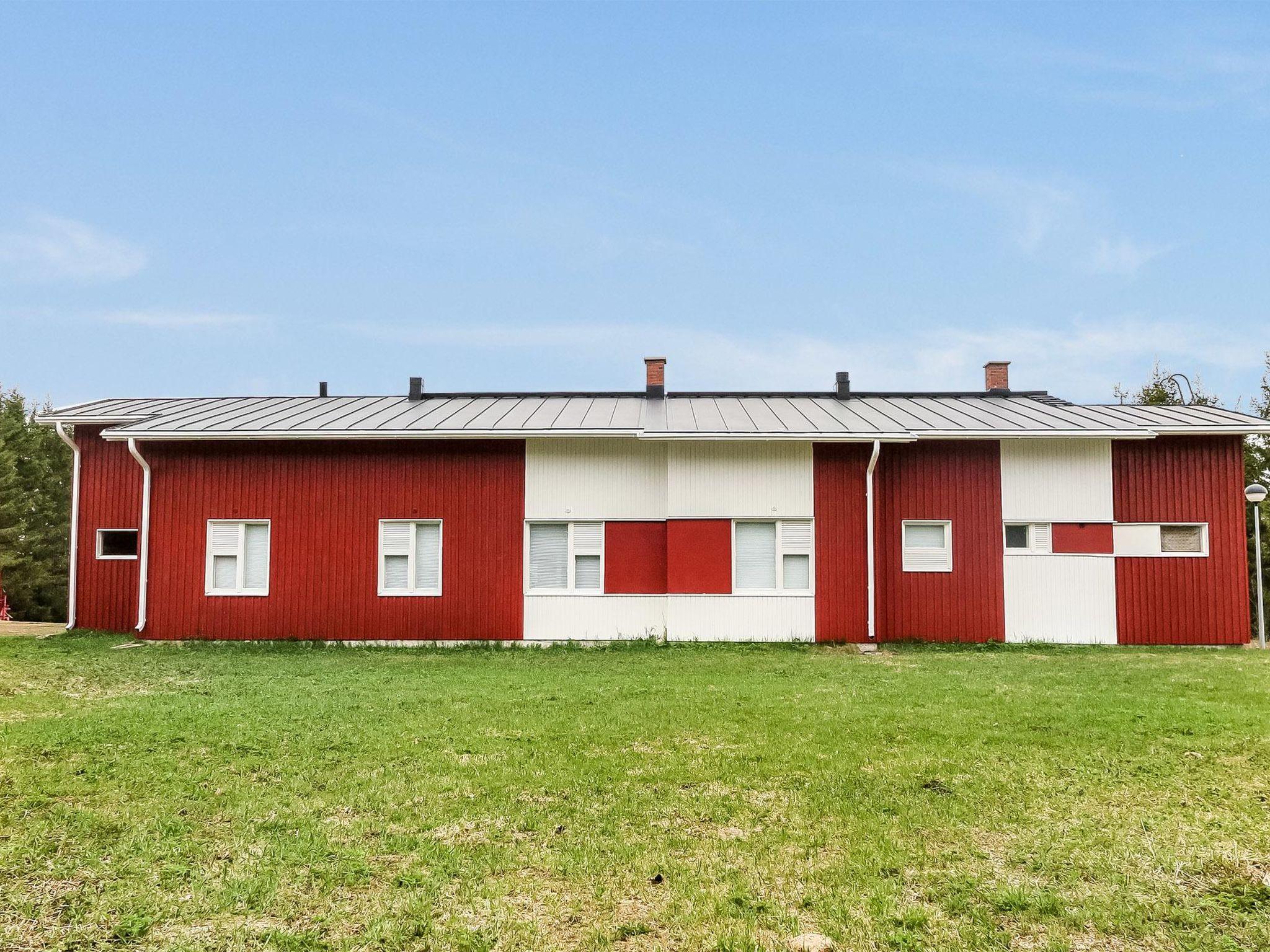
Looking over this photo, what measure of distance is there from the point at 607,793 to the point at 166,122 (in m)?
20.3

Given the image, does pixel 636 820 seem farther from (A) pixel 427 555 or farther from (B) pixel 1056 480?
(B) pixel 1056 480

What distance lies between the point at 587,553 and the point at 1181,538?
11.0 meters

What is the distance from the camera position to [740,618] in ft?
49.3

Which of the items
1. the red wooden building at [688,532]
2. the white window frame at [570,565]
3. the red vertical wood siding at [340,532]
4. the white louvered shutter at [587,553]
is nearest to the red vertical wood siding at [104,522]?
the red wooden building at [688,532]

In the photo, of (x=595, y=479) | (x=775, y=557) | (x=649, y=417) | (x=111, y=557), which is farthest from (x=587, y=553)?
(x=111, y=557)

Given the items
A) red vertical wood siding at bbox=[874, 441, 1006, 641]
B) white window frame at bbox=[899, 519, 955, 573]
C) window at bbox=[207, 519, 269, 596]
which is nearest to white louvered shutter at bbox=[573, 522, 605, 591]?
red vertical wood siding at bbox=[874, 441, 1006, 641]

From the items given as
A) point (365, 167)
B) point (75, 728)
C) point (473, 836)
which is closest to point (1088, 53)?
point (365, 167)

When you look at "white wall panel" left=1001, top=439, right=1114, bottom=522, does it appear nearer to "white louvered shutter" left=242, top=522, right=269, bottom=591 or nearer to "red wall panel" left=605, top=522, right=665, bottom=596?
"red wall panel" left=605, top=522, right=665, bottom=596

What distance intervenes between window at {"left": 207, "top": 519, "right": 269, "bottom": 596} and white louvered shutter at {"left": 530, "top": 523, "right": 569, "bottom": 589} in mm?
4976

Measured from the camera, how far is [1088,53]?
1645cm

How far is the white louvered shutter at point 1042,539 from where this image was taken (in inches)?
608

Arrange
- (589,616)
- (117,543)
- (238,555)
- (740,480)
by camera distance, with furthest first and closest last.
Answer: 1. (117,543)
2. (238,555)
3. (589,616)
4. (740,480)

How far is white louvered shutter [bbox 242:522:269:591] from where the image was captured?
51.4 ft

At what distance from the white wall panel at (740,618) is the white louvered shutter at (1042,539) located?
4320 mm
